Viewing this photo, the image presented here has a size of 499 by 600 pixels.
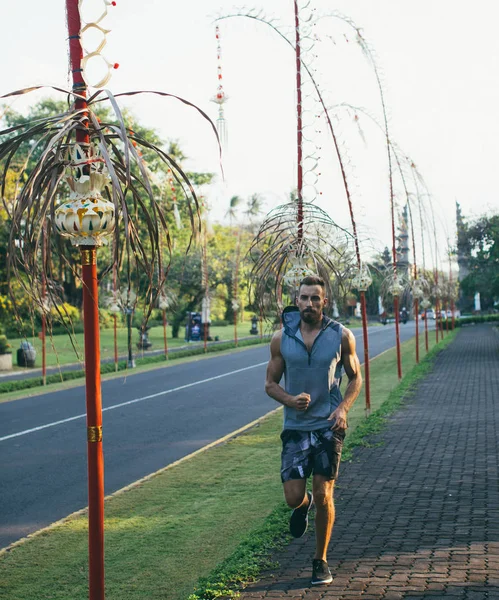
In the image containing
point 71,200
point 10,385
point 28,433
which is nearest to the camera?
point 71,200

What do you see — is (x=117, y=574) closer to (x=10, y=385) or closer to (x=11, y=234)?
(x=11, y=234)

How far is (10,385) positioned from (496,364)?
48.9 ft

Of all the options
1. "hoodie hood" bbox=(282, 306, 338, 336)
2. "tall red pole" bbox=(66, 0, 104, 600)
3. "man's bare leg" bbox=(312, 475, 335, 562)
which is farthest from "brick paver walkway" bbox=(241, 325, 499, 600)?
"hoodie hood" bbox=(282, 306, 338, 336)

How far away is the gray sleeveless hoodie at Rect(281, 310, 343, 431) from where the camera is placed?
593 cm

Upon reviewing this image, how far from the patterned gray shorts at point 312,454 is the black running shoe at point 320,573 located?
1.87 ft

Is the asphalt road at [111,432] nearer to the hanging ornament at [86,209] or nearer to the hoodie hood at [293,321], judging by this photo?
the hoodie hood at [293,321]

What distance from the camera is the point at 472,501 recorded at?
7965 mm

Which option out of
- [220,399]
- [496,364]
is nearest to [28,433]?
[220,399]

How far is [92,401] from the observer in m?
4.89

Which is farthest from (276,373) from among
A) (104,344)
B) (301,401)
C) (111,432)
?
(104,344)

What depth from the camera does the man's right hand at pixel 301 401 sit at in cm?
576

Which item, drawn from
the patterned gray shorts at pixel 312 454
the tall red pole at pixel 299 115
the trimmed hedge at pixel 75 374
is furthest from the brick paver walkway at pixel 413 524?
the trimmed hedge at pixel 75 374

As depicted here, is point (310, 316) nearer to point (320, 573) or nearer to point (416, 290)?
point (320, 573)

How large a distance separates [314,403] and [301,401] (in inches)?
7.4
